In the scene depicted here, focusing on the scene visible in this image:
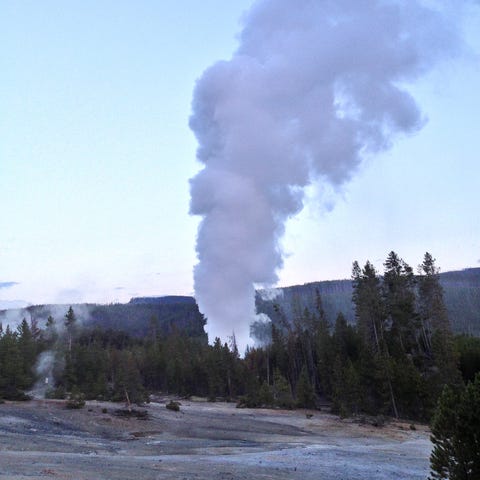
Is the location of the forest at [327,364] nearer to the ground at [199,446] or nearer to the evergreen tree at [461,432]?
the ground at [199,446]

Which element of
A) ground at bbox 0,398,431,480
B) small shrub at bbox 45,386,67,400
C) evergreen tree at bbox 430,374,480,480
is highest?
evergreen tree at bbox 430,374,480,480

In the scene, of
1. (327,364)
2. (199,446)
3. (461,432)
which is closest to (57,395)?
(199,446)

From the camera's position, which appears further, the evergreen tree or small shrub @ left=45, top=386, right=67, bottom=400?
small shrub @ left=45, top=386, right=67, bottom=400

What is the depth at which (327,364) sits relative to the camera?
7550 centimetres

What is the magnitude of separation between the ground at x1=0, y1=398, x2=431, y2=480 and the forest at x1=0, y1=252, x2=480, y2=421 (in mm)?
5659

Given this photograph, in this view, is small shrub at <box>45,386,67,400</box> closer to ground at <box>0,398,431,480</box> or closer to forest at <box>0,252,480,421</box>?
forest at <box>0,252,480,421</box>

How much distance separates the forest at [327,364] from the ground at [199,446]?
566cm

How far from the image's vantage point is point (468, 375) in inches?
2581

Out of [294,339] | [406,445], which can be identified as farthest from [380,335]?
[406,445]

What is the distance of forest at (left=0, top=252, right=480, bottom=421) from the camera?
5919cm

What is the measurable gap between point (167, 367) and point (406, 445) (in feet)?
200

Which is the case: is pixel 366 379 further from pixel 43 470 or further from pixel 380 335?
pixel 43 470

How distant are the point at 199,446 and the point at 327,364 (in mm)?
44429

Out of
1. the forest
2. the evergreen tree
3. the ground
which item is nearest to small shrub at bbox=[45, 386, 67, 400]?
the forest
